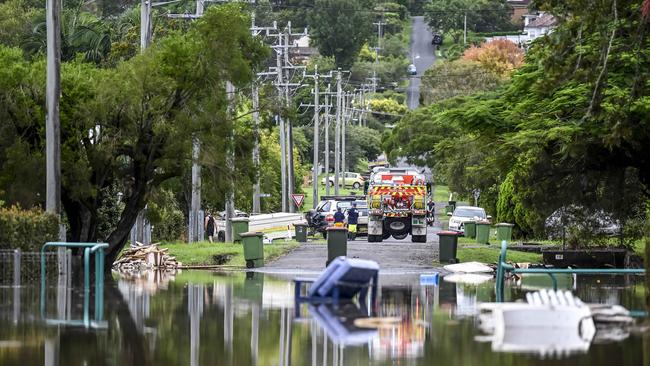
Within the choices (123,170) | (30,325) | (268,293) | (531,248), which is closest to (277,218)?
(531,248)

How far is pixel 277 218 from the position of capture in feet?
203

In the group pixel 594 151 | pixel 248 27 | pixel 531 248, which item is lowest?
pixel 531 248

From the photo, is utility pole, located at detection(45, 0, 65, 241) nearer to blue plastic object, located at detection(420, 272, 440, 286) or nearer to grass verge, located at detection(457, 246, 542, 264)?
blue plastic object, located at detection(420, 272, 440, 286)

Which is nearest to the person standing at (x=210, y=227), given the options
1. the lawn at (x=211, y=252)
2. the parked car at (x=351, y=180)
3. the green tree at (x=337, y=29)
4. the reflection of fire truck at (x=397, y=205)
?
the reflection of fire truck at (x=397, y=205)

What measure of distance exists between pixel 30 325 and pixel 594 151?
24.8 metres

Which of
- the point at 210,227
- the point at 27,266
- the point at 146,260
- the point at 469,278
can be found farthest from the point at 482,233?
the point at 27,266

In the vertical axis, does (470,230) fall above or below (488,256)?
above

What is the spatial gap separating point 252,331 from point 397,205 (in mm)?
33168

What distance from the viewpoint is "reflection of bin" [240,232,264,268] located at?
4066cm

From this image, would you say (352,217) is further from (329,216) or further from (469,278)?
(469,278)

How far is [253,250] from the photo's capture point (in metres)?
40.9

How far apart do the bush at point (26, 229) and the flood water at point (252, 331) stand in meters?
1.79

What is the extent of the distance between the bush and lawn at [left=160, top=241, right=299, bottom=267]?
11860 millimetres

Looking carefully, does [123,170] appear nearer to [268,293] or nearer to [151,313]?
[268,293]
